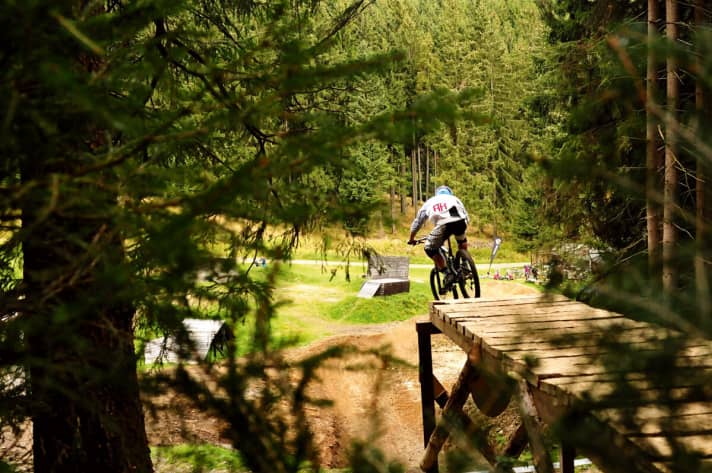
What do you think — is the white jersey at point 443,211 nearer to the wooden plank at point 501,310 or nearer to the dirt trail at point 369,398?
the dirt trail at point 369,398

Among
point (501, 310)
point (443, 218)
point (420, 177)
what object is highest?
point (420, 177)

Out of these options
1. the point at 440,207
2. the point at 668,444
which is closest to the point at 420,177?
the point at 440,207

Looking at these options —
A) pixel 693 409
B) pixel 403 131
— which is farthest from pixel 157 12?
pixel 693 409

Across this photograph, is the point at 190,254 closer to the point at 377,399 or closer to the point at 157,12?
the point at 377,399

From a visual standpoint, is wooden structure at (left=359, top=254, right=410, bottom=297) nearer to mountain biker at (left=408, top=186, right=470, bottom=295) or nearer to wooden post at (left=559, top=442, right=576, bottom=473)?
mountain biker at (left=408, top=186, right=470, bottom=295)

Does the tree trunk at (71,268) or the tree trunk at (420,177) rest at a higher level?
the tree trunk at (420,177)

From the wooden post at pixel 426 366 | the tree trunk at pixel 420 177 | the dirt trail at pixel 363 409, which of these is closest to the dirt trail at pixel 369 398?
the dirt trail at pixel 363 409

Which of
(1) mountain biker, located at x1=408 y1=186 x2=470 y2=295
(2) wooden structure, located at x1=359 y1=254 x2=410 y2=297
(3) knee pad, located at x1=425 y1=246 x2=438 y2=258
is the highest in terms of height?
(1) mountain biker, located at x1=408 y1=186 x2=470 y2=295

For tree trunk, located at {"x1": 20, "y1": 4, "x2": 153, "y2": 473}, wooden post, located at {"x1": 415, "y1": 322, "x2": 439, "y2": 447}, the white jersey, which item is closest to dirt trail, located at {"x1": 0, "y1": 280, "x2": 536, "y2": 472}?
tree trunk, located at {"x1": 20, "y1": 4, "x2": 153, "y2": 473}

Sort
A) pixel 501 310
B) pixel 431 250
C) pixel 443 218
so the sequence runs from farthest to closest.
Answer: pixel 431 250 < pixel 443 218 < pixel 501 310

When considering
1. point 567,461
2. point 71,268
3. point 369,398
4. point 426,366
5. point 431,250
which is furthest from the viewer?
point 431,250

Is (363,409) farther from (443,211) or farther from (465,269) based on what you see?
(465,269)

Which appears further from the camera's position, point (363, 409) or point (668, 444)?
point (363, 409)

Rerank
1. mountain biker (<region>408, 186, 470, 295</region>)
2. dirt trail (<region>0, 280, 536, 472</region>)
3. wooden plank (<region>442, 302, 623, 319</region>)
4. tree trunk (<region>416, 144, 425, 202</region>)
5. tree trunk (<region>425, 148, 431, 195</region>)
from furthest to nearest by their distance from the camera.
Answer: tree trunk (<region>425, 148, 431, 195</region>) < tree trunk (<region>416, 144, 425, 202</region>) < mountain biker (<region>408, 186, 470, 295</region>) < wooden plank (<region>442, 302, 623, 319</region>) < dirt trail (<region>0, 280, 536, 472</region>)
